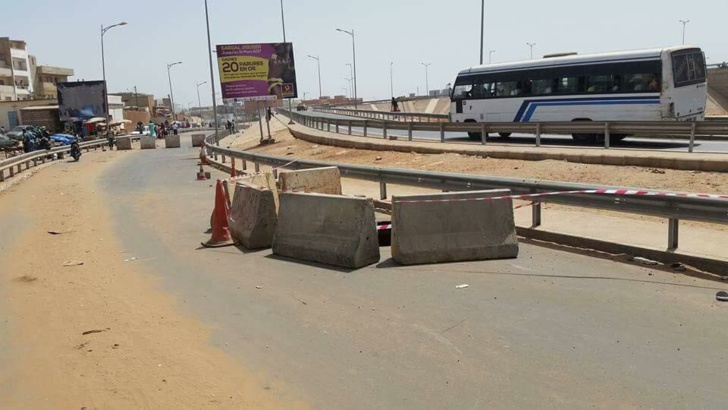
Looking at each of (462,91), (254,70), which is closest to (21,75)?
(254,70)

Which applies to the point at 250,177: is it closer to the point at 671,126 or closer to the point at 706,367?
the point at 706,367

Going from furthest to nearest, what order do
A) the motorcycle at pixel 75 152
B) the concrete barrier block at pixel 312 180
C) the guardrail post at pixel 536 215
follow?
the motorcycle at pixel 75 152
the concrete barrier block at pixel 312 180
the guardrail post at pixel 536 215

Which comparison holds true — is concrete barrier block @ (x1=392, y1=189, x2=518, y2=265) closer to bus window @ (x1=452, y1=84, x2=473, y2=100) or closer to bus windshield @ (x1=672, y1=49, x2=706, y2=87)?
bus windshield @ (x1=672, y1=49, x2=706, y2=87)

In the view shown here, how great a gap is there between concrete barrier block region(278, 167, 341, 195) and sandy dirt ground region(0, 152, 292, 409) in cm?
278

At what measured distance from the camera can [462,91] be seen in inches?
1118

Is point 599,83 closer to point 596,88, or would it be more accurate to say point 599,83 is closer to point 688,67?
point 596,88

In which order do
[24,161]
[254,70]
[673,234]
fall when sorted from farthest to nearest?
[254,70]
[24,161]
[673,234]

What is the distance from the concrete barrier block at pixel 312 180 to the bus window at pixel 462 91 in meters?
18.0

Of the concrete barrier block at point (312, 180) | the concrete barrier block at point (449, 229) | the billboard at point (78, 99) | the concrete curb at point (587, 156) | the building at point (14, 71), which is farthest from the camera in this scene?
the building at point (14, 71)

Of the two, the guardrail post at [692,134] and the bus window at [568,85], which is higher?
the bus window at [568,85]

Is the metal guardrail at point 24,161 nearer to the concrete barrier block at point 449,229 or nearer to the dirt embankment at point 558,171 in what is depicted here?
the dirt embankment at point 558,171

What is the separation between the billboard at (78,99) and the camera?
233 feet

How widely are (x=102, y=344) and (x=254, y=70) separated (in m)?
35.6

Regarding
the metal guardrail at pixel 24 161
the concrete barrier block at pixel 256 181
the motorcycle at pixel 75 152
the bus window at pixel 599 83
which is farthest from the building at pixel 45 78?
the concrete barrier block at pixel 256 181
